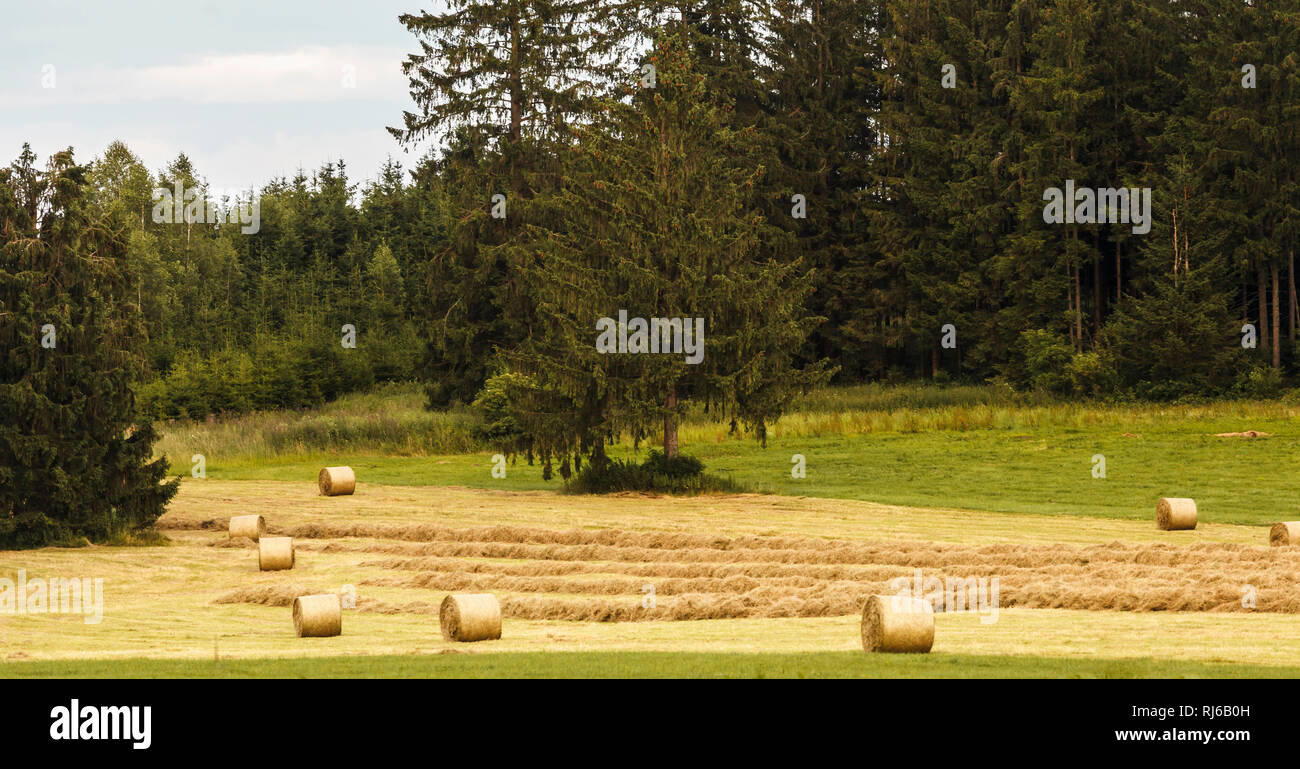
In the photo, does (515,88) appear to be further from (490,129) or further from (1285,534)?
(1285,534)

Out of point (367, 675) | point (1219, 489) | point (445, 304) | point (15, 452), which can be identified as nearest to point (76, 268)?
point (15, 452)

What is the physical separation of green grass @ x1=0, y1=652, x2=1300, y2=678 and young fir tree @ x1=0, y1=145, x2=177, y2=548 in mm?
12372

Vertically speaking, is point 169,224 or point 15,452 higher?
point 169,224

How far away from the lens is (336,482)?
30.2 metres

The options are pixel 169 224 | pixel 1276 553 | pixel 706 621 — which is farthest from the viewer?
pixel 169 224

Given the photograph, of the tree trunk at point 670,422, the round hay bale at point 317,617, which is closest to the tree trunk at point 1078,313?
the tree trunk at point 670,422

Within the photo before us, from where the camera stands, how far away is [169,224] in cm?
10938

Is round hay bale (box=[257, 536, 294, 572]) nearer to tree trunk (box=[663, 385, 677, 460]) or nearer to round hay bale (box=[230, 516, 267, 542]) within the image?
round hay bale (box=[230, 516, 267, 542])

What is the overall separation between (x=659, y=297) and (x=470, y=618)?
60.2ft

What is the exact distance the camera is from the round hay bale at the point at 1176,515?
Answer: 22.8 m

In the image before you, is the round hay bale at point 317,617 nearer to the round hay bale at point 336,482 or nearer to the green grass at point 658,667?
the green grass at point 658,667

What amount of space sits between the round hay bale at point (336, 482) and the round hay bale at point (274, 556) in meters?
9.68
